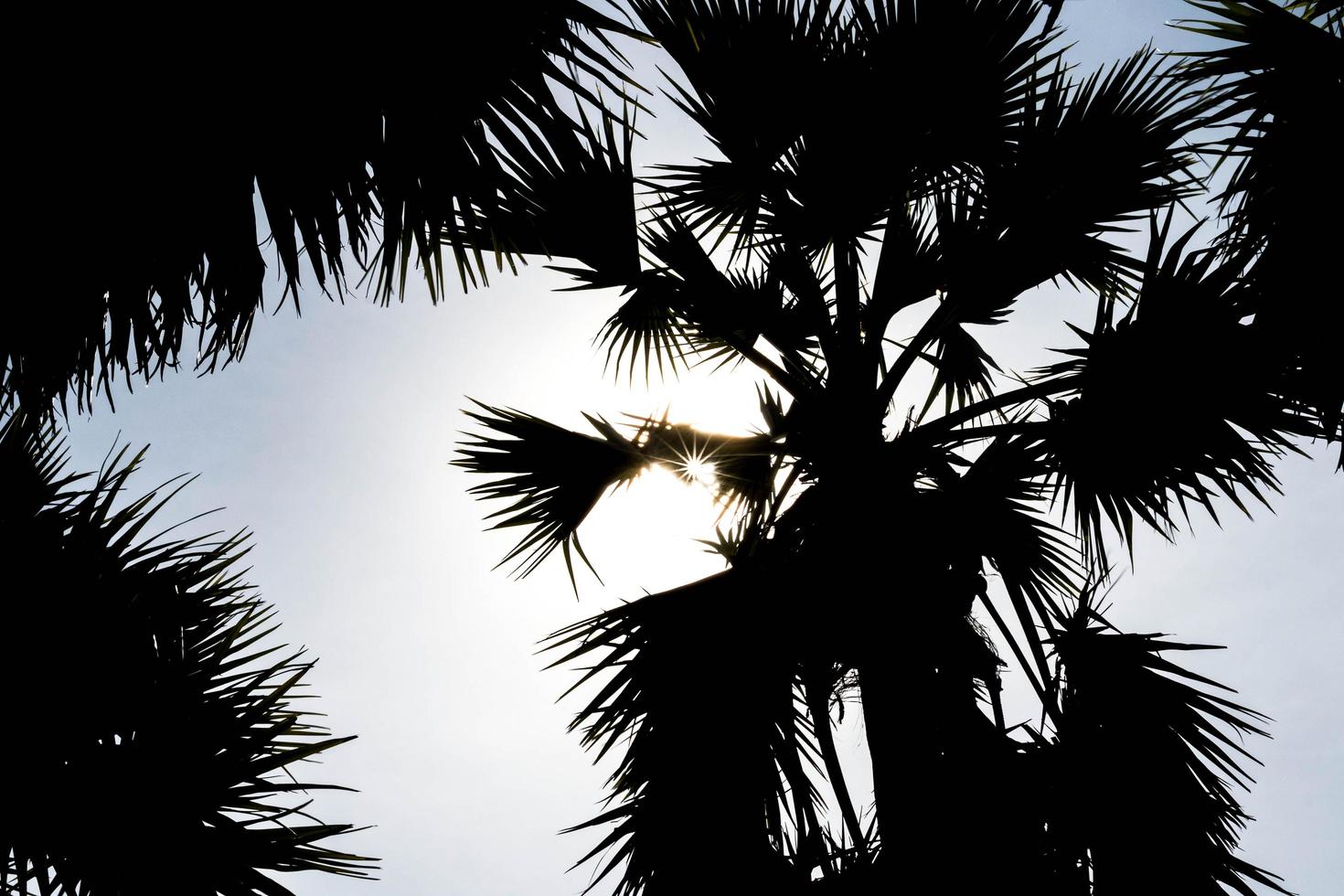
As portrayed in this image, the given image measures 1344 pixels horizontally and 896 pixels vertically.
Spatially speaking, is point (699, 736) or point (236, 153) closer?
point (236, 153)

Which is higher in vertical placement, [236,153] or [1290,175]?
[1290,175]

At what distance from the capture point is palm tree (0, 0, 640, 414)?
3.36 feet

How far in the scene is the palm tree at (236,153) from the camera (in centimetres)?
102

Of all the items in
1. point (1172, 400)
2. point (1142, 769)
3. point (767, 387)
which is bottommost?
point (1142, 769)

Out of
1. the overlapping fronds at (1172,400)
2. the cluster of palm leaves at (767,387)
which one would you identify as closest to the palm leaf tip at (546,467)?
the cluster of palm leaves at (767,387)

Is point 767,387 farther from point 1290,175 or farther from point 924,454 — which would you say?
point 1290,175

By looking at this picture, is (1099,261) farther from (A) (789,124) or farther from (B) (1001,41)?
(A) (789,124)

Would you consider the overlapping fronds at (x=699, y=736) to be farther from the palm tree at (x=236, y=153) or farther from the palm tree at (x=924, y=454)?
the palm tree at (x=236, y=153)

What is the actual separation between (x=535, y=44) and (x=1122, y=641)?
2802 millimetres

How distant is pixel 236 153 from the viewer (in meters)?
1.12

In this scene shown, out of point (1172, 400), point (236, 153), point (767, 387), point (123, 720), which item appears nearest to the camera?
point (236, 153)

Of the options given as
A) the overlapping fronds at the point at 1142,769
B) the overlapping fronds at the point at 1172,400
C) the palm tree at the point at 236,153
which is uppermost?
the overlapping fronds at the point at 1172,400

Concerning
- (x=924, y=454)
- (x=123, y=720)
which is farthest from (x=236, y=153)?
(x=924, y=454)

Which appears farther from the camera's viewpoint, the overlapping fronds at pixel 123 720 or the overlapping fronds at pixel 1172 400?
the overlapping fronds at pixel 1172 400
